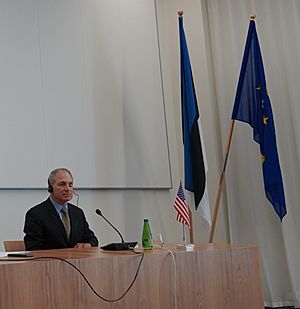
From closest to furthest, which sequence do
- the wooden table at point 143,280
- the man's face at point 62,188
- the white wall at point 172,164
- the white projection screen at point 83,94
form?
the wooden table at point 143,280 → the man's face at point 62,188 → the white projection screen at point 83,94 → the white wall at point 172,164

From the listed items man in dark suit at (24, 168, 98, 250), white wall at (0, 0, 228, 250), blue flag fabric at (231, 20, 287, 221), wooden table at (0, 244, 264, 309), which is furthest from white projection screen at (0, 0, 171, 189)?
wooden table at (0, 244, 264, 309)

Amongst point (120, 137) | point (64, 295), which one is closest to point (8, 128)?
point (120, 137)

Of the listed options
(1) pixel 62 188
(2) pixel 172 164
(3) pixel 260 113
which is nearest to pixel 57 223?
(1) pixel 62 188

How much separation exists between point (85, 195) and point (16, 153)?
0.80 metres

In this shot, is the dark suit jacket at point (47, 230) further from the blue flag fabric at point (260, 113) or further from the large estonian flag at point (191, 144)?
the blue flag fabric at point (260, 113)

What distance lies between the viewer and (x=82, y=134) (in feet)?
17.4

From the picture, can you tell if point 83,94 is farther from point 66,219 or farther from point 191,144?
point 66,219

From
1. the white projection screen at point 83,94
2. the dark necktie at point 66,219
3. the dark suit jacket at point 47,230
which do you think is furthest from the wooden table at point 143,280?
the white projection screen at point 83,94

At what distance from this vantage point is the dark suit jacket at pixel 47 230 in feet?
14.1

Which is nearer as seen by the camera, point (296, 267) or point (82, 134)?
point (82, 134)

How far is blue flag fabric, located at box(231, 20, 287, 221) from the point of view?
5.54 meters

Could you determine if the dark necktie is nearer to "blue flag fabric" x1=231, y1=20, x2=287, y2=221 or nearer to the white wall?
the white wall

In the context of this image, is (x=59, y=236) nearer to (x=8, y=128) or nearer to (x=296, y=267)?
(x=8, y=128)

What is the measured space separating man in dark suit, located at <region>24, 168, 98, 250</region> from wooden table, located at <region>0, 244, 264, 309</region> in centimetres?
124
